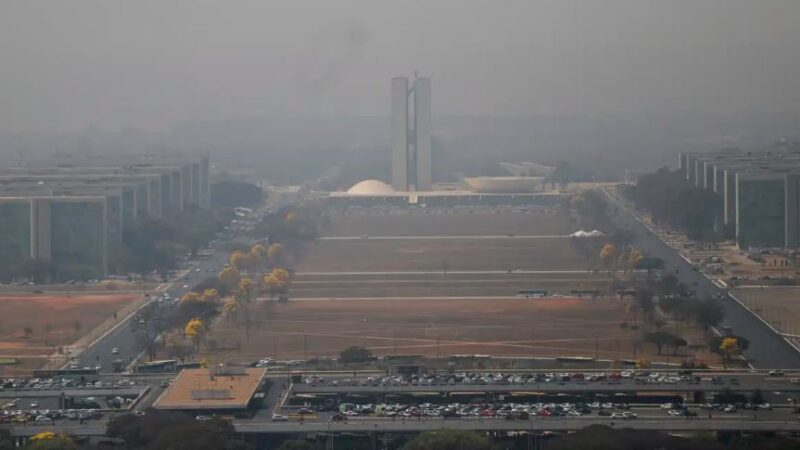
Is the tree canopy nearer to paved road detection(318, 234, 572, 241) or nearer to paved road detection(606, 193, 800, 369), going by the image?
paved road detection(606, 193, 800, 369)

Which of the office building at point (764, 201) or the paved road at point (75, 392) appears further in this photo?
the office building at point (764, 201)

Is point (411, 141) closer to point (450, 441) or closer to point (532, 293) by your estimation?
point (532, 293)

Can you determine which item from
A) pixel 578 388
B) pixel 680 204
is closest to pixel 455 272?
pixel 680 204

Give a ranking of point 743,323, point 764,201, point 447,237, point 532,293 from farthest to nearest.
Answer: point 447,237 → point 764,201 → point 532,293 → point 743,323

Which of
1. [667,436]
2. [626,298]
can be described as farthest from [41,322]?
[667,436]

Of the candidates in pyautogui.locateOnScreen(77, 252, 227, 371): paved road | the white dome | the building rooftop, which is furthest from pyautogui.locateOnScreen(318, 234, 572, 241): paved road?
the building rooftop

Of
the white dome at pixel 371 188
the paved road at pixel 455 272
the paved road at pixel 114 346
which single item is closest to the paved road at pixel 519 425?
the paved road at pixel 114 346

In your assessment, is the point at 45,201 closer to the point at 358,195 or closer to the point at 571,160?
the point at 358,195

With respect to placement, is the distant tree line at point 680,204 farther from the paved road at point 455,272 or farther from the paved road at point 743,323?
the paved road at point 455,272
